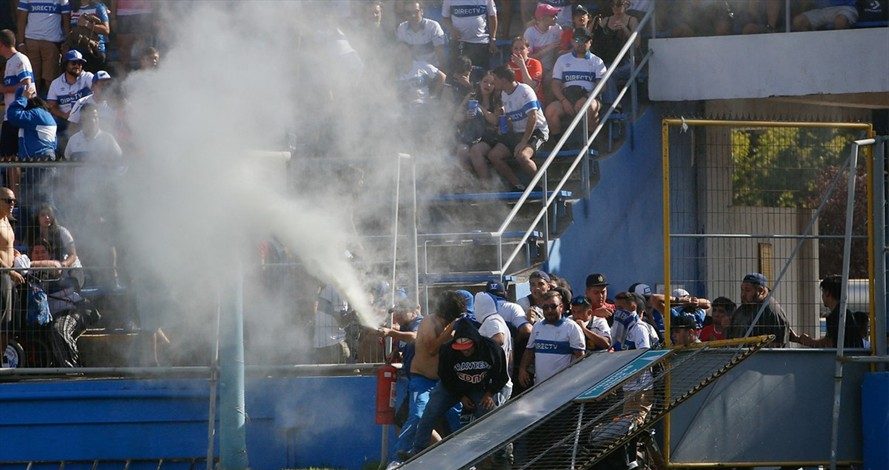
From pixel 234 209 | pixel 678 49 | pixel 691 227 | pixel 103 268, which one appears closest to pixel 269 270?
pixel 234 209

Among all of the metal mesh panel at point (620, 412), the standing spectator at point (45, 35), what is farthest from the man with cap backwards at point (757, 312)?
the standing spectator at point (45, 35)

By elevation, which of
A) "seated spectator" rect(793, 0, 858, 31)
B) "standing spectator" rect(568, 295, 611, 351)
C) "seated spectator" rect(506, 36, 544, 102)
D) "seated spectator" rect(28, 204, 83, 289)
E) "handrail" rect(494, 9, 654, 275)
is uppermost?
"seated spectator" rect(793, 0, 858, 31)

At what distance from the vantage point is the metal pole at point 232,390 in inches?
389

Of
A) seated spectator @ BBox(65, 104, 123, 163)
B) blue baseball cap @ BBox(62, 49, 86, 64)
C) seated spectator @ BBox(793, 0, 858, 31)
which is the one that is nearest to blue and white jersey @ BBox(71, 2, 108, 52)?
blue baseball cap @ BBox(62, 49, 86, 64)

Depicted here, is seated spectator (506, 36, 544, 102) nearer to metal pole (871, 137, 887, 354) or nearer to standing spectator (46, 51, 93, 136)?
standing spectator (46, 51, 93, 136)

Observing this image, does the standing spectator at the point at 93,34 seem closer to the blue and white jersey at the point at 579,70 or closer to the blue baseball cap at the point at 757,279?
the blue and white jersey at the point at 579,70

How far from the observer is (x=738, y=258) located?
941 centimetres

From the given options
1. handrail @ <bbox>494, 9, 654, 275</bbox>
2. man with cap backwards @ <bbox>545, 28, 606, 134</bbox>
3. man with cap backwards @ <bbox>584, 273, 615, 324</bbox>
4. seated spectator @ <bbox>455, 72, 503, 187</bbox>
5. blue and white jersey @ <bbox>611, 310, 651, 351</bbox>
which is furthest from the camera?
man with cap backwards @ <bbox>545, 28, 606, 134</bbox>

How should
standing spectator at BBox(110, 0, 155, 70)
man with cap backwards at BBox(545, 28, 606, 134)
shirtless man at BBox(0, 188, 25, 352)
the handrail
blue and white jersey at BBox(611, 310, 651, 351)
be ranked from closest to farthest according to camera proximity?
blue and white jersey at BBox(611, 310, 651, 351) → shirtless man at BBox(0, 188, 25, 352) → the handrail → standing spectator at BBox(110, 0, 155, 70) → man with cap backwards at BBox(545, 28, 606, 134)

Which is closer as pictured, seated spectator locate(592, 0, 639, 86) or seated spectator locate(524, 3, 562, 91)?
seated spectator locate(592, 0, 639, 86)

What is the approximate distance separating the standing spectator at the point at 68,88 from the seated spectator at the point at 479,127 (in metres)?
4.20

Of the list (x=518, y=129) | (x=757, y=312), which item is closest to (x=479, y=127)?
(x=518, y=129)

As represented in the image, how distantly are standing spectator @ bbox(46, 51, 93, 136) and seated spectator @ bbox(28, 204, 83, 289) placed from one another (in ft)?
12.7

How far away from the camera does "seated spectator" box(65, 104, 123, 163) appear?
11734 millimetres
